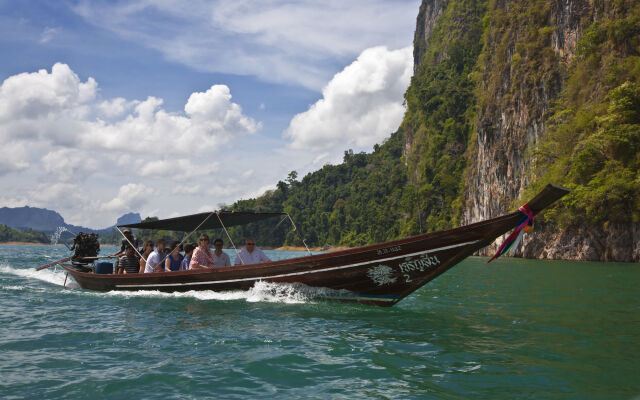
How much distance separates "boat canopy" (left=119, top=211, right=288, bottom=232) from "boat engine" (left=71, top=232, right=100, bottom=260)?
4580mm

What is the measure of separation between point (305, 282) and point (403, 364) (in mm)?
4506

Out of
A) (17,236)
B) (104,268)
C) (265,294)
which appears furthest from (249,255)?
(17,236)

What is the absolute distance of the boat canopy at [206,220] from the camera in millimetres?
12086

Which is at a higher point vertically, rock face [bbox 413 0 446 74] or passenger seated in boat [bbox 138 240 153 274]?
rock face [bbox 413 0 446 74]

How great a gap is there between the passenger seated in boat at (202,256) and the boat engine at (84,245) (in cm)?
718

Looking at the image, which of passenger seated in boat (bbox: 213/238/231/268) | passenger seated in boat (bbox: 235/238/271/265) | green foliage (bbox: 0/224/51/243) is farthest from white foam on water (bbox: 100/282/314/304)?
green foliage (bbox: 0/224/51/243)

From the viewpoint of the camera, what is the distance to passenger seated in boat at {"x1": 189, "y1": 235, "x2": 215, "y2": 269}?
11492mm

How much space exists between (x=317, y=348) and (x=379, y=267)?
3.08 m

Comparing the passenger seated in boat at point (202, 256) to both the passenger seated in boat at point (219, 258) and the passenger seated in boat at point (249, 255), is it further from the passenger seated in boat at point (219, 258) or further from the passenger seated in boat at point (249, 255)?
the passenger seated in boat at point (249, 255)

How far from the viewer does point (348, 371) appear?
5281 mm

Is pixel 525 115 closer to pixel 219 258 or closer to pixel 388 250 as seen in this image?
pixel 219 258

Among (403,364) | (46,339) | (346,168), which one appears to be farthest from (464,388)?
(346,168)

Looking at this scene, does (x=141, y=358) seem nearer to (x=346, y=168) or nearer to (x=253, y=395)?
(x=253, y=395)

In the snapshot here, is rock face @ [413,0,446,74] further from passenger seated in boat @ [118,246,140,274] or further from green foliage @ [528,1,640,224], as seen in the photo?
passenger seated in boat @ [118,246,140,274]
